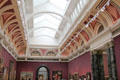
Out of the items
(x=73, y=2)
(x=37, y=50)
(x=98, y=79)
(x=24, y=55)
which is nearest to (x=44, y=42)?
(x=37, y=50)

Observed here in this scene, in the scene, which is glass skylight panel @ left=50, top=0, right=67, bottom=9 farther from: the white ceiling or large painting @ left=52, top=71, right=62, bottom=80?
large painting @ left=52, top=71, right=62, bottom=80

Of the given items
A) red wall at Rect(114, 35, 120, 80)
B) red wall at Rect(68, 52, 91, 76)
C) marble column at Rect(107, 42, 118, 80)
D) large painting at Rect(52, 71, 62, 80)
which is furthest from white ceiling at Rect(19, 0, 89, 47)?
large painting at Rect(52, 71, 62, 80)

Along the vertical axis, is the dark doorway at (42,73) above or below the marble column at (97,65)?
below

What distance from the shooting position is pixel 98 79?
1520 centimetres

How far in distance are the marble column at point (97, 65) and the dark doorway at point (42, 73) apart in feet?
44.3

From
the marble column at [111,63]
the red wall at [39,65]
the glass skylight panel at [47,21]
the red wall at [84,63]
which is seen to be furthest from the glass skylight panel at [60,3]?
the red wall at [39,65]

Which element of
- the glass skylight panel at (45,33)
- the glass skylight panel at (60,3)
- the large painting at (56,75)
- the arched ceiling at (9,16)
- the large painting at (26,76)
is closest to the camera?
the arched ceiling at (9,16)

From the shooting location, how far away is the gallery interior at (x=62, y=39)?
40.0 ft

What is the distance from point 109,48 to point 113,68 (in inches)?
70.1

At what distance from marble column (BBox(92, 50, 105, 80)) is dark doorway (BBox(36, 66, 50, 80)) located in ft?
44.3

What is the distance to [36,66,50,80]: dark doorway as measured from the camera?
27511 mm

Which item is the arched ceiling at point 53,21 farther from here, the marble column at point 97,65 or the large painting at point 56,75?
the large painting at point 56,75

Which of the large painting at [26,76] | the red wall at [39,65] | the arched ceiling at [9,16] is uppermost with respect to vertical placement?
the arched ceiling at [9,16]

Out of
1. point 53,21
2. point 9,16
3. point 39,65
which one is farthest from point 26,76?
point 9,16
